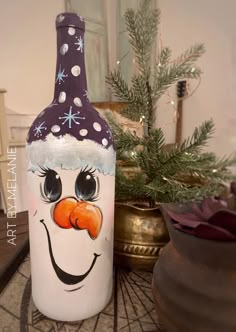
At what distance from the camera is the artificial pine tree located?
0.43m

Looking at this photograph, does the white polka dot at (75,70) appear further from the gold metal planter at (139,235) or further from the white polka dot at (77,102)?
the gold metal planter at (139,235)

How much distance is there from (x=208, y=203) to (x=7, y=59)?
5.58 ft

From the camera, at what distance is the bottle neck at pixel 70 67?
35 cm

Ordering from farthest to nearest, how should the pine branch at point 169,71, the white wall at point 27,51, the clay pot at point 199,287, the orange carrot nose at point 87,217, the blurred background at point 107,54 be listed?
the white wall at point 27,51, the blurred background at point 107,54, the pine branch at point 169,71, the orange carrot nose at point 87,217, the clay pot at point 199,287

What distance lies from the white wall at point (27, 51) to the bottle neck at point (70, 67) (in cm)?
145

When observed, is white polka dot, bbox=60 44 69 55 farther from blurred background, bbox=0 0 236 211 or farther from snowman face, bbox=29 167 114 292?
blurred background, bbox=0 0 236 211

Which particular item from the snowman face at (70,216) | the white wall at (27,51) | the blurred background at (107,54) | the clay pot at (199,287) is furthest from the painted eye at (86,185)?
the white wall at (27,51)

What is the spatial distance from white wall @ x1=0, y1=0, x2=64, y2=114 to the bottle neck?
4.77ft

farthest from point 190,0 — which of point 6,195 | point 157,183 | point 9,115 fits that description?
point 157,183

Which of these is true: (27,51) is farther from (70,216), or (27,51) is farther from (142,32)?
(70,216)

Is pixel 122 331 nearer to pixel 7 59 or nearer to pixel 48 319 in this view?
pixel 48 319

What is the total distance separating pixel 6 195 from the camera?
144 cm

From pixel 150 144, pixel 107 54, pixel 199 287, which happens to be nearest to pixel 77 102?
pixel 150 144

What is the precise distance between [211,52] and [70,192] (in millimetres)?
1538
